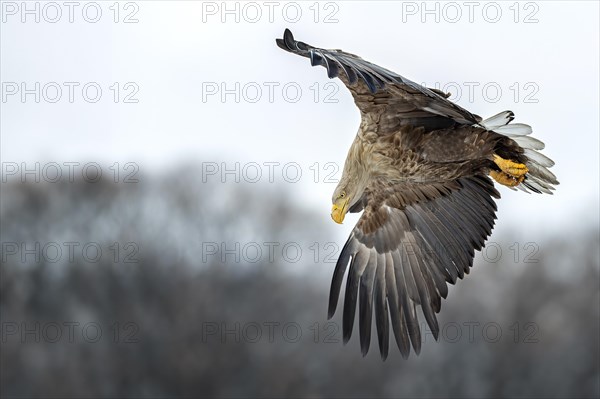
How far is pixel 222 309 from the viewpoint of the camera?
35812mm

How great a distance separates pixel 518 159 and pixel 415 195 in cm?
94

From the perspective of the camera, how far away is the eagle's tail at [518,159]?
385 inches

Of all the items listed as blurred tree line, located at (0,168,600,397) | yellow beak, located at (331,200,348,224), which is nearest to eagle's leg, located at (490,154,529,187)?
yellow beak, located at (331,200,348,224)

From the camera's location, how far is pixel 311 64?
806 centimetres

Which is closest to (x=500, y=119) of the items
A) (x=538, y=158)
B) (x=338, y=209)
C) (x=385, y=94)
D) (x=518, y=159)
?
(x=518, y=159)

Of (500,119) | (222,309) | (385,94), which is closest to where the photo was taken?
→ (385,94)

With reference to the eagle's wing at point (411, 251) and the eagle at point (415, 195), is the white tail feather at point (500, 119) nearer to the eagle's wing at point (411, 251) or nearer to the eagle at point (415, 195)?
the eagle at point (415, 195)

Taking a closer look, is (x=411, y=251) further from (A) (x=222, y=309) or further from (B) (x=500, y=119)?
(A) (x=222, y=309)

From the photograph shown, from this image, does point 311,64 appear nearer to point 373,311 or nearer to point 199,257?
point 373,311

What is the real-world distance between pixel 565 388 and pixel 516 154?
935 inches

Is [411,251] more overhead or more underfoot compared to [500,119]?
more underfoot

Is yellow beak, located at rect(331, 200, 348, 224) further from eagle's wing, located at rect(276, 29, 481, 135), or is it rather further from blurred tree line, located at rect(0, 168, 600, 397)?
blurred tree line, located at rect(0, 168, 600, 397)

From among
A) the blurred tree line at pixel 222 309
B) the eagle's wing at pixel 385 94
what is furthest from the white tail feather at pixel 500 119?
the blurred tree line at pixel 222 309

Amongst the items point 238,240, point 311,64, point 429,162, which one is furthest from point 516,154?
point 238,240
